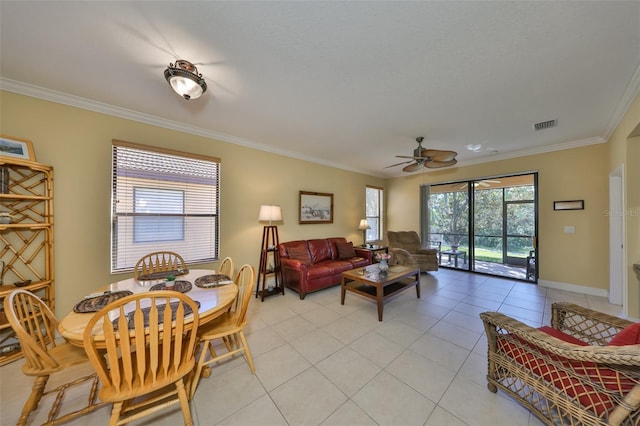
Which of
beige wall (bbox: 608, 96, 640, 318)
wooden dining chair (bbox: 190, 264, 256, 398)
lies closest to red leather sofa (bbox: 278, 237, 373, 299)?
wooden dining chair (bbox: 190, 264, 256, 398)

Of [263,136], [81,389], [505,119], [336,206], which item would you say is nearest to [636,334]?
[505,119]

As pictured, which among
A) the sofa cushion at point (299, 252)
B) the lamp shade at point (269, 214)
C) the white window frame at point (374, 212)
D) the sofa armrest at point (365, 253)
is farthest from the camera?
the white window frame at point (374, 212)

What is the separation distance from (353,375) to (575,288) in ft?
15.5

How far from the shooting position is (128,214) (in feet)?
9.08

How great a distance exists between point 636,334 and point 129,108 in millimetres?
4845

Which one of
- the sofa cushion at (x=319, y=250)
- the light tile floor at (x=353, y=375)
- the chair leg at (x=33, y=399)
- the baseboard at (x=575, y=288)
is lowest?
the light tile floor at (x=353, y=375)

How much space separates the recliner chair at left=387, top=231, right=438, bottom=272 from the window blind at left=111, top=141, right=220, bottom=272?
3.61 m

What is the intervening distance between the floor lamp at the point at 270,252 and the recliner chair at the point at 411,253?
256 cm

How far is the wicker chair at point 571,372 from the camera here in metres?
1.05

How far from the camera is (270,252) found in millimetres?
4148

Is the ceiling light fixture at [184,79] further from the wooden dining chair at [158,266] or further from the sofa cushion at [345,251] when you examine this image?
the sofa cushion at [345,251]

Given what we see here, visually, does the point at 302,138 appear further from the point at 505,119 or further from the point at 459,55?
the point at 505,119

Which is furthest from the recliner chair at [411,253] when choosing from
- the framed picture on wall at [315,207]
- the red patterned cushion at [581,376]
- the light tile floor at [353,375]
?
the red patterned cushion at [581,376]

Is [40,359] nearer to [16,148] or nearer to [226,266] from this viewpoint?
[226,266]
